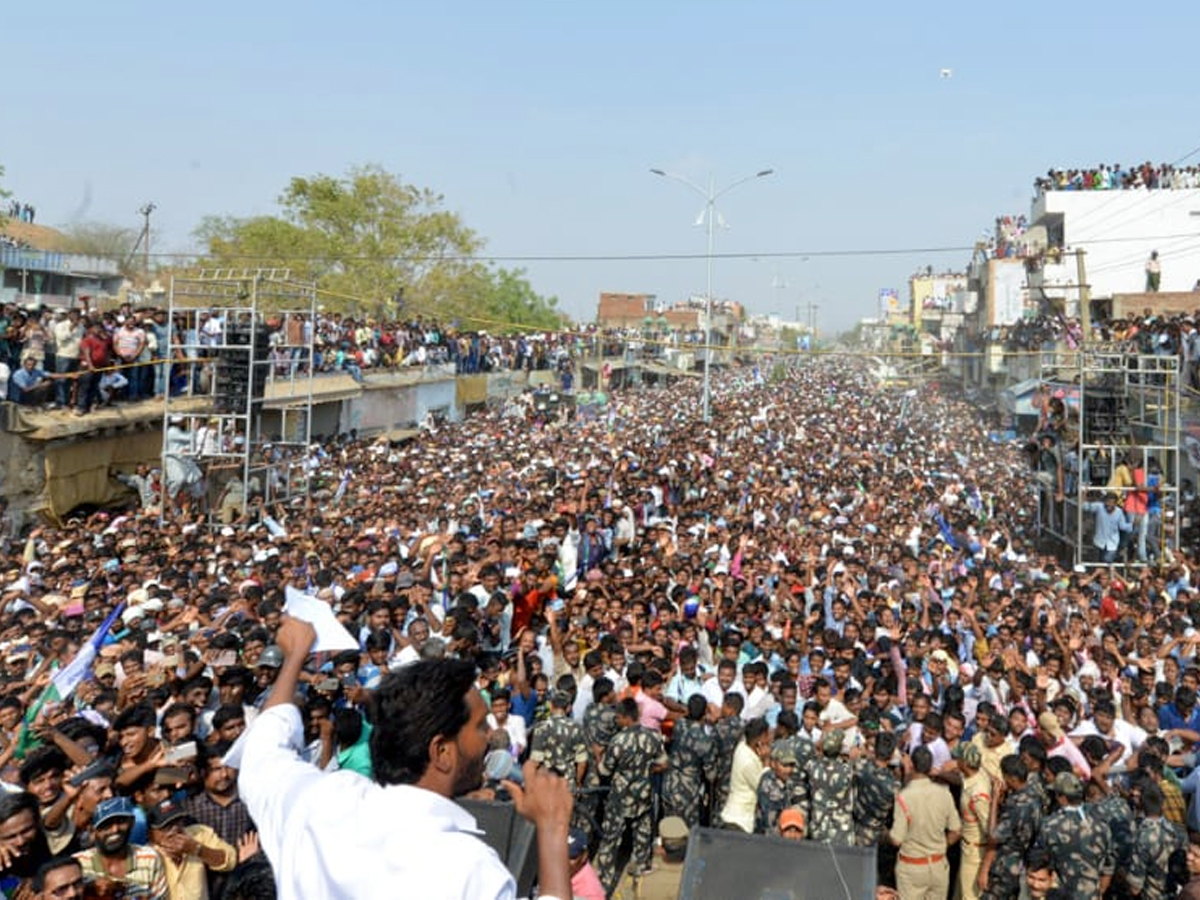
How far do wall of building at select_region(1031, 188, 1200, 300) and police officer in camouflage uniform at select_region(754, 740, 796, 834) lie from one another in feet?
110

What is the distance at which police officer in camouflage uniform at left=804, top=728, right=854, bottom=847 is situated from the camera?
590 cm

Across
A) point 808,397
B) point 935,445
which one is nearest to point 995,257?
point 808,397

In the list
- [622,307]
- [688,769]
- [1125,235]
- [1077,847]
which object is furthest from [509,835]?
[622,307]

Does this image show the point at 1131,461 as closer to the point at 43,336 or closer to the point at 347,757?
the point at 347,757

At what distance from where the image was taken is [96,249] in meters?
49.3

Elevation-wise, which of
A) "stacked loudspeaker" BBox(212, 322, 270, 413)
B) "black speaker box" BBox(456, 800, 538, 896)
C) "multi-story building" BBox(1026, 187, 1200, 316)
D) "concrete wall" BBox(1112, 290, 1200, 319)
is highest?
"multi-story building" BBox(1026, 187, 1200, 316)

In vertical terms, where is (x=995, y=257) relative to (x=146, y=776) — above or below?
above

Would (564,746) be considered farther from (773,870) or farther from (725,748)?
(773,870)

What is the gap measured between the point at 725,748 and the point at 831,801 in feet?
3.03

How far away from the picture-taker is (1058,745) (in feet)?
21.3

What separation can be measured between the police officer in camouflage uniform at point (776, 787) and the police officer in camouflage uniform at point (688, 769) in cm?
54

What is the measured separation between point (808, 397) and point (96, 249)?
29.6 metres

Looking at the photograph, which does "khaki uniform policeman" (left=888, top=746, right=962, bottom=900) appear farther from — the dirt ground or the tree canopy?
the tree canopy

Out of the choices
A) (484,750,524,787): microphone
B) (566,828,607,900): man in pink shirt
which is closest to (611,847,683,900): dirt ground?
(484,750,524,787): microphone
